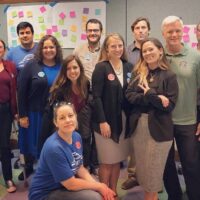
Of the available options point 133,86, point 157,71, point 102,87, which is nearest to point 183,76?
point 157,71

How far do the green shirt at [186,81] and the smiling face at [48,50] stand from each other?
93 cm

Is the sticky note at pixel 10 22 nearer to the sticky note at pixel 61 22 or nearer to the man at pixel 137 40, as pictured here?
the sticky note at pixel 61 22

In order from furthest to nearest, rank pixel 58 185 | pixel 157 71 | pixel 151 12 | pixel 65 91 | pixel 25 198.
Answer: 1. pixel 151 12
2. pixel 25 198
3. pixel 65 91
4. pixel 157 71
5. pixel 58 185

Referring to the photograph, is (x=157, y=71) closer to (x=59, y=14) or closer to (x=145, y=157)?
(x=145, y=157)

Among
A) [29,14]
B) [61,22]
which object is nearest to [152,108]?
[61,22]

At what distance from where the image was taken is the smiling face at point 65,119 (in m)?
1.87

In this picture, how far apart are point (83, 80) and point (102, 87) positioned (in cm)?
18

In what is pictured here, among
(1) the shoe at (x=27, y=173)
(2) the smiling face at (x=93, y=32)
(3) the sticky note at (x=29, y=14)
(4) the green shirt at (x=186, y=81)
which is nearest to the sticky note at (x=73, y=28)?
(3) the sticky note at (x=29, y=14)

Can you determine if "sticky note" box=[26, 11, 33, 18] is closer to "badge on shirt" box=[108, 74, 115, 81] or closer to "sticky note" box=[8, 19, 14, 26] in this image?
"sticky note" box=[8, 19, 14, 26]

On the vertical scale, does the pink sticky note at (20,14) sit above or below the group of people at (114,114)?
above

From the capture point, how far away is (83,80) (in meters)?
2.34

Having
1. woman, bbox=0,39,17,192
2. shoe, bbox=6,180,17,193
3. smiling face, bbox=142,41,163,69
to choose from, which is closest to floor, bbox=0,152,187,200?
shoe, bbox=6,180,17,193

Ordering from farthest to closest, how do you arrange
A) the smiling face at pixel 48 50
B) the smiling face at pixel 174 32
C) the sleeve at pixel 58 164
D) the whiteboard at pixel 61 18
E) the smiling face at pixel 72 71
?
the whiteboard at pixel 61 18 → the smiling face at pixel 48 50 → the smiling face at pixel 72 71 → the smiling face at pixel 174 32 → the sleeve at pixel 58 164

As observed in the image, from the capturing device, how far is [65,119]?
1869 mm
